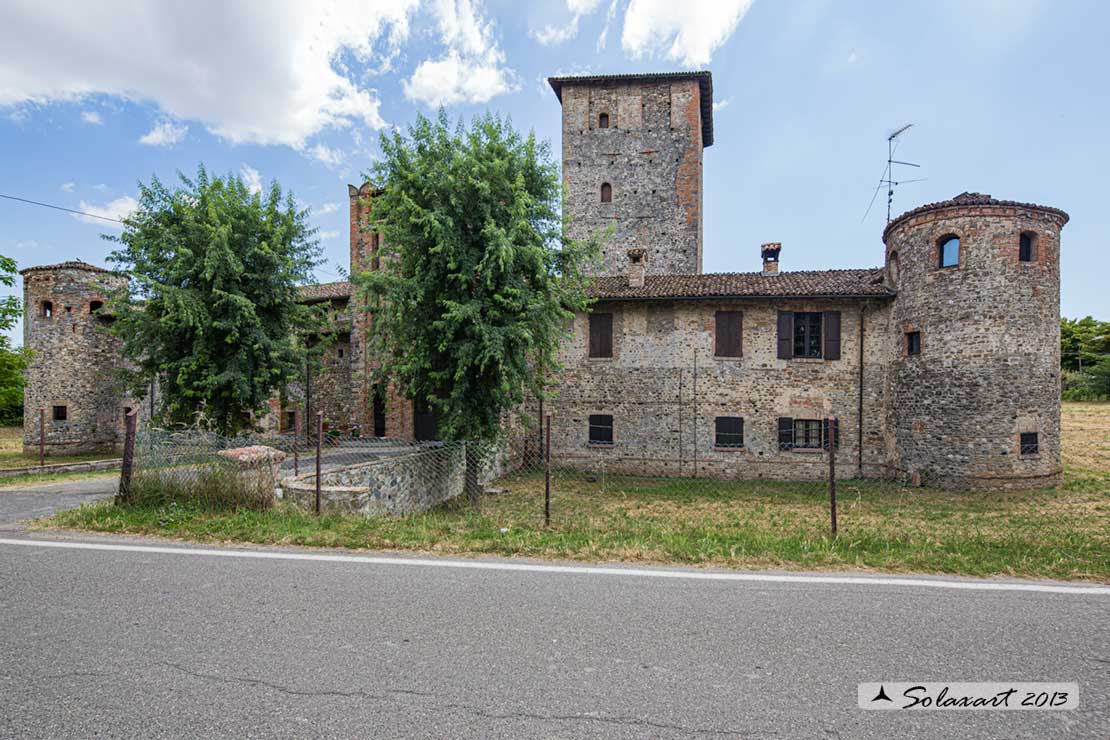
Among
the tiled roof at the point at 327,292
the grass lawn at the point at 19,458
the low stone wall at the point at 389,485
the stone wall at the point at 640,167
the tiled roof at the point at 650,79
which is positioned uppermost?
the tiled roof at the point at 650,79

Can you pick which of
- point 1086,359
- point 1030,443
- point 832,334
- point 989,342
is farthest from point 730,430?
point 1086,359

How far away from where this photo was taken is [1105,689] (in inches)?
118

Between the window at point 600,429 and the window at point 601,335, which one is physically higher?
the window at point 601,335

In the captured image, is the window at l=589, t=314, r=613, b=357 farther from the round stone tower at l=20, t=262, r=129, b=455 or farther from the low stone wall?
the round stone tower at l=20, t=262, r=129, b=455

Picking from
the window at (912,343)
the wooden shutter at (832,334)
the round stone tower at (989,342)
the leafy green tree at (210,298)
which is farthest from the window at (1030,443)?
the leafy green tree at (210,298)

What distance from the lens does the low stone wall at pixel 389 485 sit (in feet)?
27.1

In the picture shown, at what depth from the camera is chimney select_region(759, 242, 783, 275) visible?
19609 millimetres

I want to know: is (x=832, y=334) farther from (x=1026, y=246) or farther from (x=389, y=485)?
(x=389, y=485)

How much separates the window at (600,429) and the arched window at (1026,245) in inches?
496

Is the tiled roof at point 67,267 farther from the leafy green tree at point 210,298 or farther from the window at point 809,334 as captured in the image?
the window at point 809,334

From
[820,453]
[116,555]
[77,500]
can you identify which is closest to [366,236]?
[77,500]

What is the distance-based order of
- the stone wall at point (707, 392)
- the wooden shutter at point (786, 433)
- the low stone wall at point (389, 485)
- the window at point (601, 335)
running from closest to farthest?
the low stone wall at point (389, 485), the stone wall at point (707, 392), the wooden shutter at point (786, 433), the window at point (601, 335)

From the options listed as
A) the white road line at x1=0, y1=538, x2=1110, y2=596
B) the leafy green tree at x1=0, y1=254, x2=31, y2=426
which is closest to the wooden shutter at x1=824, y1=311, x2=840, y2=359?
the white road line at x1=0, y1=538, x2=1110, y2=596

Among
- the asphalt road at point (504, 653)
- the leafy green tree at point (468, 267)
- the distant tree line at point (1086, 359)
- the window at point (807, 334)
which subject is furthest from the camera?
the distant tree line at point (1086, 359)
